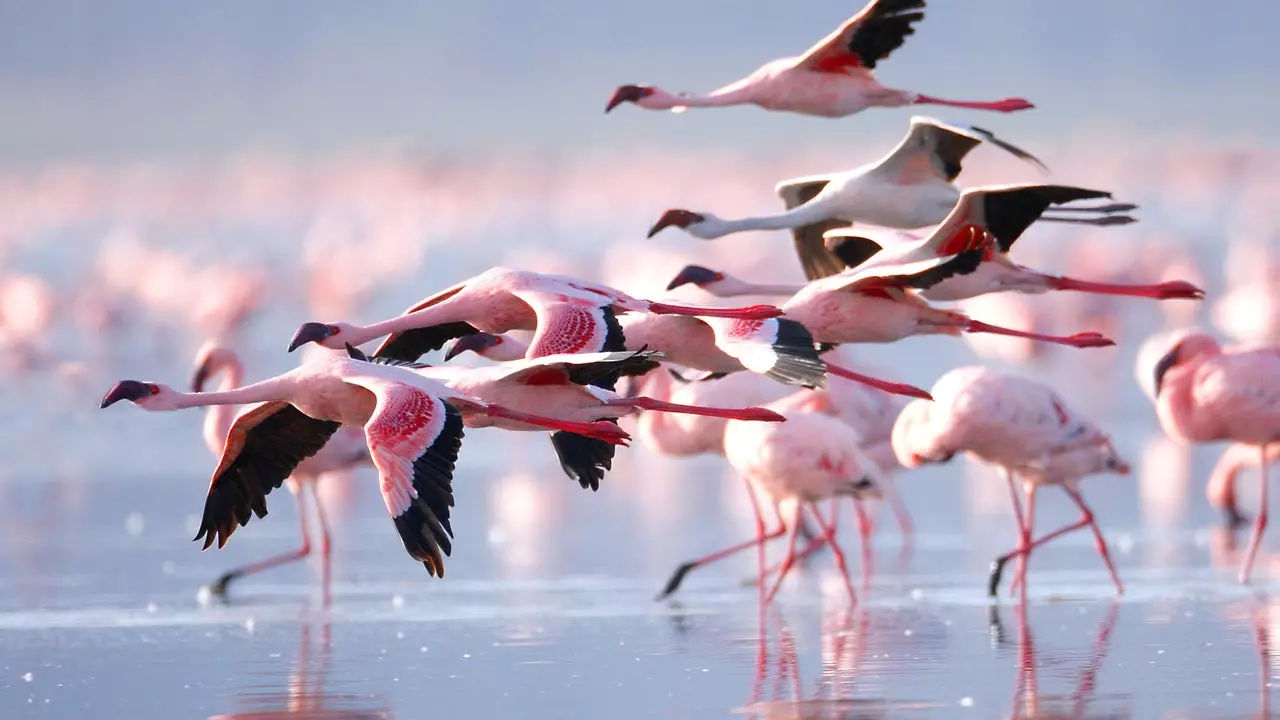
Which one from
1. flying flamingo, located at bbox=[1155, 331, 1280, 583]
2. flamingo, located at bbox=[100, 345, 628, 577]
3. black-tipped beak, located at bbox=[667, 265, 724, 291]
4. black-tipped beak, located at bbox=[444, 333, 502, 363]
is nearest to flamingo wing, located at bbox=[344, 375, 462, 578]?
flamingo, located at bbox=[100, 345, 628, 577]

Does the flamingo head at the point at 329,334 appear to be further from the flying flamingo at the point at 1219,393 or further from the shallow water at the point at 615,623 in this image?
the flying flamingo at the point at 1219,393

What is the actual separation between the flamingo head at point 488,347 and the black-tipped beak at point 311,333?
424 mm

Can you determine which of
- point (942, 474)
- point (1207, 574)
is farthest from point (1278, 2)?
point (1207, 574)

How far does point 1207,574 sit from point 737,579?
205cm

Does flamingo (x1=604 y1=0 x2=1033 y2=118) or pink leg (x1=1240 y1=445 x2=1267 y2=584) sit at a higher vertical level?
flamingo (x1=604 y1=0 x2=1033 y2=118)

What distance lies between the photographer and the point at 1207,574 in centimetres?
1041

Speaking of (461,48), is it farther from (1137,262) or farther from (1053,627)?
(1053,627)

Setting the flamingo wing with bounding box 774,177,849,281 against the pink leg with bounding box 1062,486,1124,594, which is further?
the flamingo wing with bounding box 774,177,849,281

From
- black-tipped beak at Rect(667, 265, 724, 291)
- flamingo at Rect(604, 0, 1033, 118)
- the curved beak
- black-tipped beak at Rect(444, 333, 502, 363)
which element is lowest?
black-tipped beak at Rect(444, 333, 502, 363)

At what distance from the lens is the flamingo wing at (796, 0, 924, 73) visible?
947cm

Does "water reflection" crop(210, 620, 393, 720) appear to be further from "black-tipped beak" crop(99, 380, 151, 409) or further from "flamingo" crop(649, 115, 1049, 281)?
"flamingo" crop(649, 115, 1049, 281)

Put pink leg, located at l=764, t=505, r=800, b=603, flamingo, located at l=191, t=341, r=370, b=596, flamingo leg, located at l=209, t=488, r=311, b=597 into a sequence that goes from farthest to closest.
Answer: flamingo, located at l=191, t=341, r=370, b=596
flamingo leg, located at l=209, t=488, r=311, b=597
pink leg, located at l=764, t=505, r=800, b=603

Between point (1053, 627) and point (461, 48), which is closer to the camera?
point (1053, 627)

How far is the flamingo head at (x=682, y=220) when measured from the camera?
935 cm
